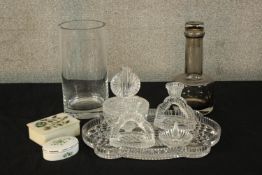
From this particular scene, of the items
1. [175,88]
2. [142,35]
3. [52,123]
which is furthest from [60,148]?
[142,35]

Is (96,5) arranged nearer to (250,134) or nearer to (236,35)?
(236,35)

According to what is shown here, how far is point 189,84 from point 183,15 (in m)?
0.23

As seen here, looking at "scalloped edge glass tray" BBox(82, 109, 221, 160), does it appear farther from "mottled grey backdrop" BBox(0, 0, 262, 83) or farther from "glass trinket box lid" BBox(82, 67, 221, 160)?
"mottled grey backdrop" BBox(0, 0, 262, 83)

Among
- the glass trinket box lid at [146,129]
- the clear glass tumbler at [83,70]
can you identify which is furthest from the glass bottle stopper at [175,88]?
the clear glass tumbler at [83,70]

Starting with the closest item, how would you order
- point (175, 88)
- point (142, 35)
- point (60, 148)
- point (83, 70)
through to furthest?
point (60, 148) → point (175, 88) → point (83, 70) → point (142, 35)

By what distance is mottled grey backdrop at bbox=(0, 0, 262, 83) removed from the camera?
1070 millimetres

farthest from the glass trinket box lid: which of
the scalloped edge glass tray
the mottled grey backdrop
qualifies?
the mottled grey backdrop

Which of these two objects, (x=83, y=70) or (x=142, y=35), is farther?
(x=142, y=35)

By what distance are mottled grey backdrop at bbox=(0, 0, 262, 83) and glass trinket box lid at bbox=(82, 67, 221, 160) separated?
0.24 metres

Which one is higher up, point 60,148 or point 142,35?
point 142,35

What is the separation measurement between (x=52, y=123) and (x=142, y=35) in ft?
1.23

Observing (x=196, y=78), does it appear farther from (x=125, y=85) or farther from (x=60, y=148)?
(x=60, y=148)

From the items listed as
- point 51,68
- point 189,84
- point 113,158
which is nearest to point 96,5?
point 51,68

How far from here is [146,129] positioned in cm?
81
